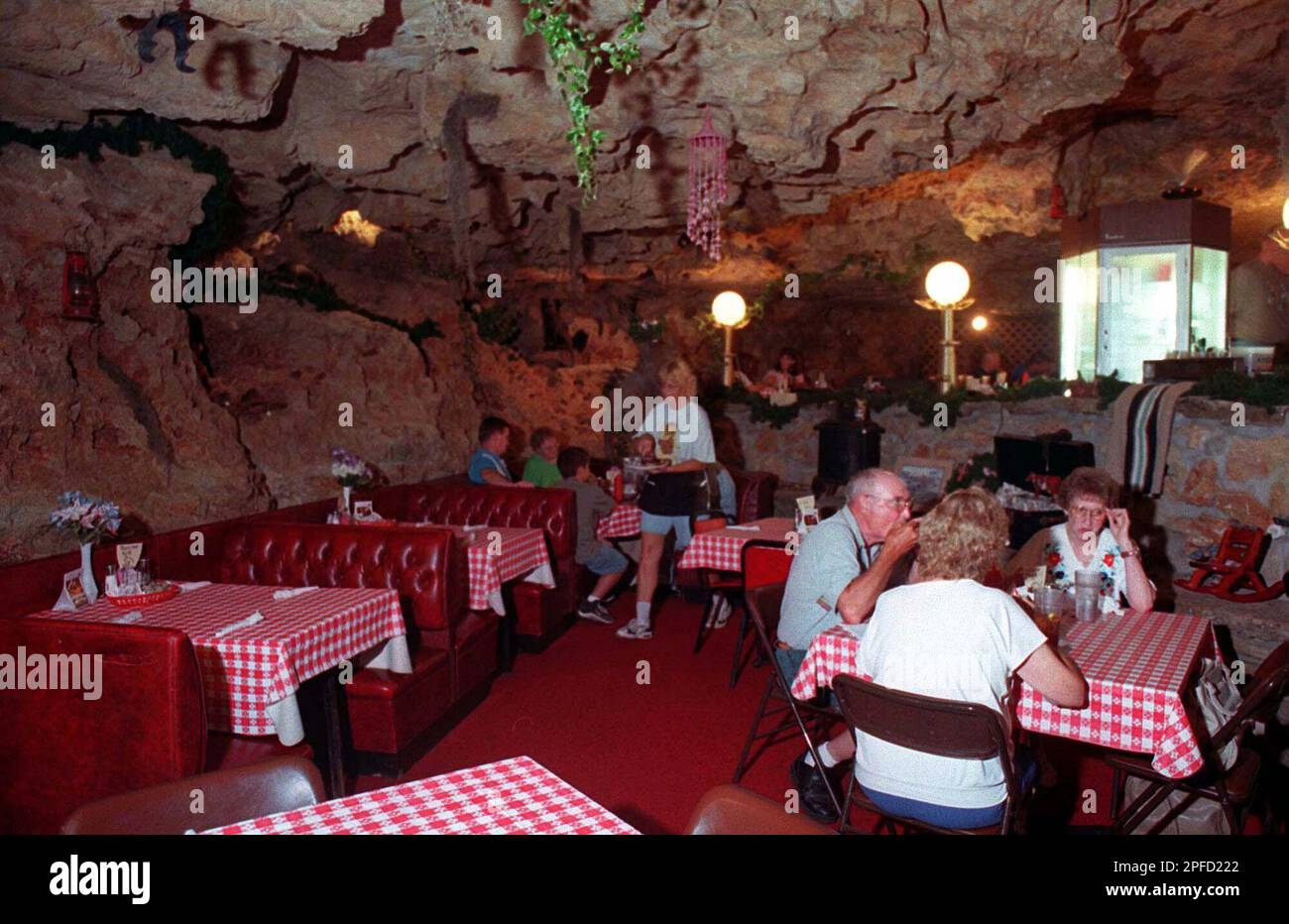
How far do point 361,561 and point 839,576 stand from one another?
2.76 meters

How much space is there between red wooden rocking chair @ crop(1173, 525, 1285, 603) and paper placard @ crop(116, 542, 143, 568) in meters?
6.00

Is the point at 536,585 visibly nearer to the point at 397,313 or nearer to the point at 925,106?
the point at 925,106

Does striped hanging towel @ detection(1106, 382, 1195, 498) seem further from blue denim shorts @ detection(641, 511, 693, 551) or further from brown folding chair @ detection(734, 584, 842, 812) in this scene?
brown folding chair @ detection(734, 584, 842, 812)

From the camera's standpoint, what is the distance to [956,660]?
2.59 metres

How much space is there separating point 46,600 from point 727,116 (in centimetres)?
567

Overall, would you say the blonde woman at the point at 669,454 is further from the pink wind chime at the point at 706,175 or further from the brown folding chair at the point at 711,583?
the pink wind chime at the point at 706,175

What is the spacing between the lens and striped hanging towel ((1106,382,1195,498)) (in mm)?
6523

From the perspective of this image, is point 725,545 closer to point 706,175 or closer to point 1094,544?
point 1094,544

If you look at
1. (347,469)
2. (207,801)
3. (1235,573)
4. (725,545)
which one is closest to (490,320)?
(347,469)

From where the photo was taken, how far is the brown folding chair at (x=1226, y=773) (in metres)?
2.79

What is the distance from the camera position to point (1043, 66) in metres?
6.29

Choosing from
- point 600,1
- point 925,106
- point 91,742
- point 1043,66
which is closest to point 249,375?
point 600,1

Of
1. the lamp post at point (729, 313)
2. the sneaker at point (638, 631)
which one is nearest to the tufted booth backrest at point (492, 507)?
the sneaker at point (638, 631)

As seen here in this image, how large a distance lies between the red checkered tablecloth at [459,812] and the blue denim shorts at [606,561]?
188 inches
